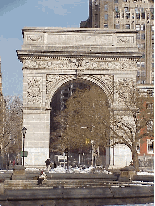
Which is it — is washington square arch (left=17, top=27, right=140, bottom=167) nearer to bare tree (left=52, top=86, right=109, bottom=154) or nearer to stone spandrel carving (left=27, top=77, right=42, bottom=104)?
stone spandrel carving (left=27, top=77, right=42, bottom=104)

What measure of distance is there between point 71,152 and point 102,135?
915 inches

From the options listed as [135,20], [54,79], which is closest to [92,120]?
[54,79]

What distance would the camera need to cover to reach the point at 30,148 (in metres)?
42.2

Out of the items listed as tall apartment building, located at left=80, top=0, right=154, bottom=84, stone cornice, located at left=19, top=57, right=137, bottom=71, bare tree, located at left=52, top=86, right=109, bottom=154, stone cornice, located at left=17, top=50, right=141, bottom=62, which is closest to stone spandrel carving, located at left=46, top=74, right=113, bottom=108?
stone cornice, located at left=19, top=57, right=137, bottom=71

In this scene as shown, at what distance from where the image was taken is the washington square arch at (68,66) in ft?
140

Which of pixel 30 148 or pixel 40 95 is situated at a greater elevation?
pixel 40 95

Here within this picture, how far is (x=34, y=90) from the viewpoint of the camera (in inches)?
1693

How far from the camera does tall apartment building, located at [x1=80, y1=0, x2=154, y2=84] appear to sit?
89875mm

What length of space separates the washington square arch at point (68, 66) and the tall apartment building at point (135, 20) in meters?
46.4

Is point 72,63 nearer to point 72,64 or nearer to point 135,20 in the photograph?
point 72,64

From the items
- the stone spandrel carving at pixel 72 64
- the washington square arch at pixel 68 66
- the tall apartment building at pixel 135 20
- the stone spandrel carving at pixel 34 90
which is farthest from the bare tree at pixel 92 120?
the tall apartment building at pixel 135 20

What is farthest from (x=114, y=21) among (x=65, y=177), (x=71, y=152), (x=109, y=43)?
(x=65, y=177)

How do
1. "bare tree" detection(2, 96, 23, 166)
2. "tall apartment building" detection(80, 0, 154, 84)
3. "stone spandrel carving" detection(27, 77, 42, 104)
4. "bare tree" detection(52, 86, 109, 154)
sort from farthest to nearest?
"tall apartment building" detection(80, 0, 154, 84), "bare tree" detection(2, 96, 23, 166), "stone spandrel carving" detection(27, 77, 42, 104), "bare tree" detection(52, 86, 109, 154)

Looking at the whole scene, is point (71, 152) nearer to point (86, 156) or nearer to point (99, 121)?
point (86, 156)
